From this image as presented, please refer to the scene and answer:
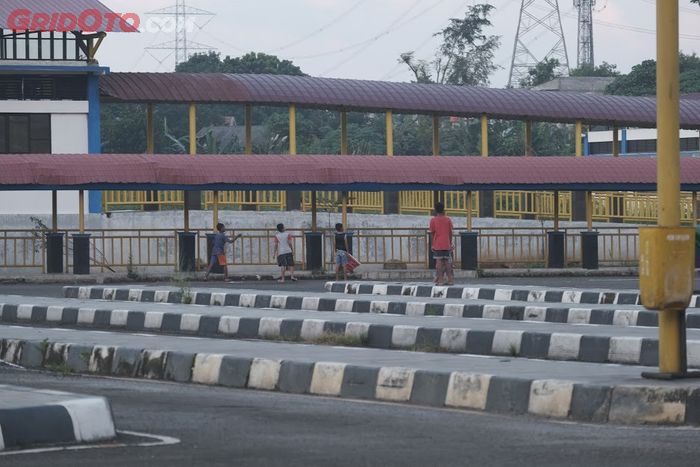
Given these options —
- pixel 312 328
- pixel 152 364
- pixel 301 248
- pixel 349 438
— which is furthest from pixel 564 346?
pixel 301 248

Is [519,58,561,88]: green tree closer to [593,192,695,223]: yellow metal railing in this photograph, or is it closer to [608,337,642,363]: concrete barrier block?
[593,192,695,223]: yellow metal railing

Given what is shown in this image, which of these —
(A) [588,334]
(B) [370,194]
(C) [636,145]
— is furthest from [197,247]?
(C) [636,145]

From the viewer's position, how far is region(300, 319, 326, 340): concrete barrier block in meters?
16.8

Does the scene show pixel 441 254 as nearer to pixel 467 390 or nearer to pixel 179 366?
pixel 179 366

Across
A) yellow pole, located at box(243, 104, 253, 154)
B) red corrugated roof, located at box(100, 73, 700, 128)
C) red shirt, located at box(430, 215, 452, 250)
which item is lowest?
red shirt, located at box(430, 215, 452, 250)

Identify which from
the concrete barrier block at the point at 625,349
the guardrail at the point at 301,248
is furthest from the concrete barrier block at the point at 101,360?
the guardrail at the point at 301,248

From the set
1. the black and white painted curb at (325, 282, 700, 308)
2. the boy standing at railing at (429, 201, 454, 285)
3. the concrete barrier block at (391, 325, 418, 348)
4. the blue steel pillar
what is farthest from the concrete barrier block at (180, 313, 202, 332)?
the blue steel pillar

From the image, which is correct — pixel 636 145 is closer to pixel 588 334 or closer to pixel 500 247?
pixel 500 247

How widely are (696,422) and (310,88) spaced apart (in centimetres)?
3573

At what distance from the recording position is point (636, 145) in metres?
79.8

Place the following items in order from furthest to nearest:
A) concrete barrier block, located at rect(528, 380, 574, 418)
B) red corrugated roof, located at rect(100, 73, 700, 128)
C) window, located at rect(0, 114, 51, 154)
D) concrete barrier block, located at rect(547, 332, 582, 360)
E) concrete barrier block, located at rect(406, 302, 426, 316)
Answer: window, located at rect(0, 114, 51, 154) < red corrugated roof, located at rect(100, 73, 700, 128) < concrete barrier block, located at rect(406, 302, 426, 316) < concrete barrier block, located at rect(547, 332, 582, 360) < concrete barrier block, located at rect(528, 380, 574, 418)

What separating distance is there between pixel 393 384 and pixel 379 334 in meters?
5.19

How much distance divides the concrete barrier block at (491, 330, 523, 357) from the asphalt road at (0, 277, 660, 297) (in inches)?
545

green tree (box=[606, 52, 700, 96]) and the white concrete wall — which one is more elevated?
green tree (box=[606, 52, 700, 96])
